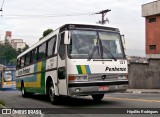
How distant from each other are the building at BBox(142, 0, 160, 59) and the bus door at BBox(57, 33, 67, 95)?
91.3ft

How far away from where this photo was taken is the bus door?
12234mm

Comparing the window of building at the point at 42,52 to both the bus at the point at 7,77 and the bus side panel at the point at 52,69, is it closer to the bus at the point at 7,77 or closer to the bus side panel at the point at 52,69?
the bus side panel at the point at 52,69

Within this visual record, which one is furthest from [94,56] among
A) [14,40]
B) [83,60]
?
[14,40]

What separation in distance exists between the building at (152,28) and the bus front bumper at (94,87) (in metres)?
27.6

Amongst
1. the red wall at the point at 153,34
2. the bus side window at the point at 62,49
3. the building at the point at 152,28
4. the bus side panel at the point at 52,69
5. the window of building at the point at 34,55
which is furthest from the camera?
the red wall at the point at 153,34

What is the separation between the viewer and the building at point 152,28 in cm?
3942

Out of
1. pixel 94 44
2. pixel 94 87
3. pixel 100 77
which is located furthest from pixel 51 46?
pixel 94 87

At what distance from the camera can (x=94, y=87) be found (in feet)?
39.2

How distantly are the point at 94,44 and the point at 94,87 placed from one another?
66.5 inches

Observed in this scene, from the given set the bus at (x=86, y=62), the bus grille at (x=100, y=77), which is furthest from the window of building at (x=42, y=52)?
the bus grille at (x=100, y=77)

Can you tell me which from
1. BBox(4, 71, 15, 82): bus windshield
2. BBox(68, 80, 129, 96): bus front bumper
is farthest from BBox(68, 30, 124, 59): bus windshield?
BBox(4, 71, 15, 82): bus windshield

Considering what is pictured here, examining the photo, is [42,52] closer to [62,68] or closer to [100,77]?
[62,68]

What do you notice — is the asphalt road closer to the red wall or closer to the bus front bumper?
the bus front bumper

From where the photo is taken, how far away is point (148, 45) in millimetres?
41156
